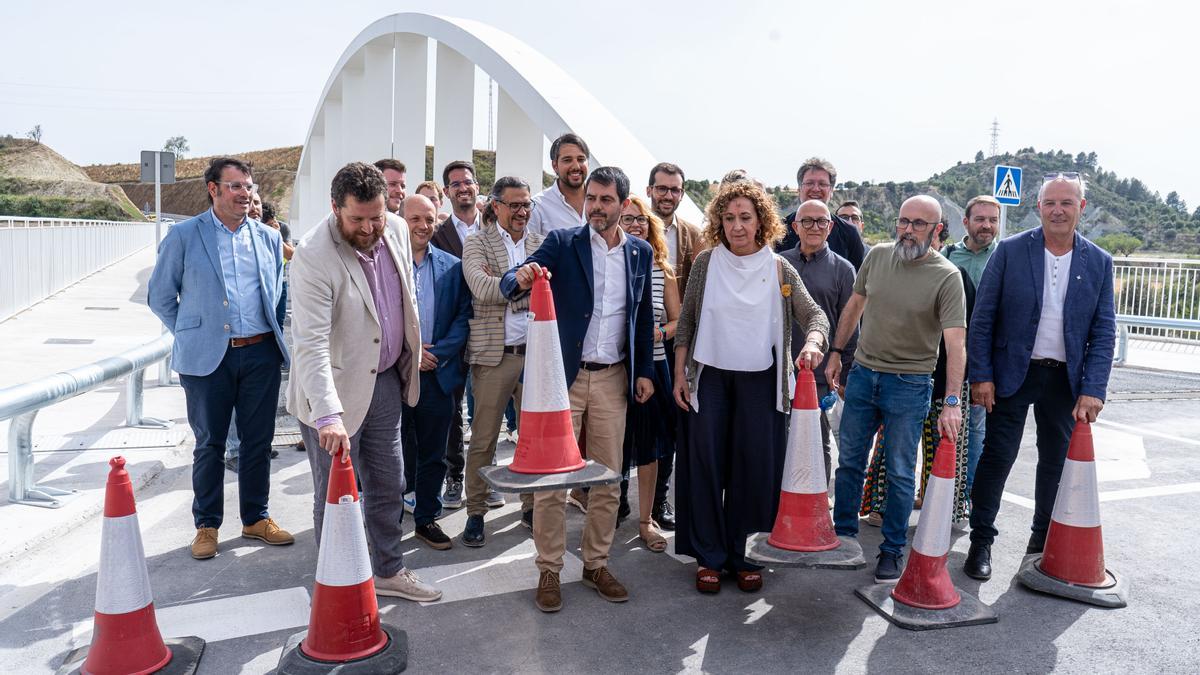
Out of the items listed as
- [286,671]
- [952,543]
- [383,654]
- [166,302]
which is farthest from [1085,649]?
[166,302]

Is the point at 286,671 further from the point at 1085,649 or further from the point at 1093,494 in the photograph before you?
the point at 1093,494

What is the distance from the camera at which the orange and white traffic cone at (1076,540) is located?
427 centimetres

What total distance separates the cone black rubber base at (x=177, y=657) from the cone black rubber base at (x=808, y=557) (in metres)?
2.30

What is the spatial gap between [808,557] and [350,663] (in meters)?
1.98

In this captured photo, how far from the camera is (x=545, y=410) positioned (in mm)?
3887

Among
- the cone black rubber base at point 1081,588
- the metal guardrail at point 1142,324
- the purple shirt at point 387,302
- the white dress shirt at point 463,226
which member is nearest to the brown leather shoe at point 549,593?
the purple shirt at point 387,302

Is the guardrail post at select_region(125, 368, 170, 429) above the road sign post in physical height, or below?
below

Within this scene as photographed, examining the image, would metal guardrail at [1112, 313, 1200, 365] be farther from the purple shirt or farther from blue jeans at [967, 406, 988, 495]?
the purple shirt

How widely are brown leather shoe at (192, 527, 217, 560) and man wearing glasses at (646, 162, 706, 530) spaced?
2446mm

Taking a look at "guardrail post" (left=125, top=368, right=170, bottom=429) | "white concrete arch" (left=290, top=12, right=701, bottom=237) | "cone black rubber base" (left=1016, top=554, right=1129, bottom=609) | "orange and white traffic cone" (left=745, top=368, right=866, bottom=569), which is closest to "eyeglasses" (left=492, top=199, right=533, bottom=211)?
"orange and white traffic cone" (left=745, top=368, right=866, bottom=569)

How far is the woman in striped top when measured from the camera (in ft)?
15.3

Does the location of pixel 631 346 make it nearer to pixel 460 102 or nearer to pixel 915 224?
pixel 915 224

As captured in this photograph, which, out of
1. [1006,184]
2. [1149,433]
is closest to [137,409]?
[1149,433]

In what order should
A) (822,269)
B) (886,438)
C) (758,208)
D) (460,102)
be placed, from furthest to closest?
(460,102), (822,269), (886,438), (758,208)
